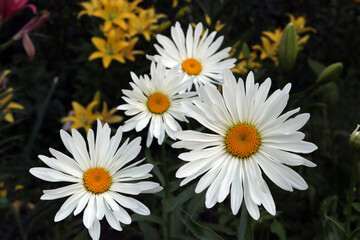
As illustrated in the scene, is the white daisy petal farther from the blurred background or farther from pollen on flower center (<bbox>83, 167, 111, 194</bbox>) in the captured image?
the blurred background

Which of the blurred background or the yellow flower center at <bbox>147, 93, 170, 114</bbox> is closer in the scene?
the yellow flower center at <bbox>147, 93, 170, 114</bbox>

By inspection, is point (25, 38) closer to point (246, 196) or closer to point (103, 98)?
point (103, 98)

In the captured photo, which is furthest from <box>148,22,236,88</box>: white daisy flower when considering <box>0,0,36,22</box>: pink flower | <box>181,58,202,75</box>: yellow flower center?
<box>0,0,36,22</box>: pink flower

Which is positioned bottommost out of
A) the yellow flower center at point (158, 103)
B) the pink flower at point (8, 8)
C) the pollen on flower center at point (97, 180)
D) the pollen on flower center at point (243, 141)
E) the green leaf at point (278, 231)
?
the green leaf at point (278, 231)

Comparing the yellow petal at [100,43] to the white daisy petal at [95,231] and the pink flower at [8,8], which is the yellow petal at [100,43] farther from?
the white daisy petal at [95,231]

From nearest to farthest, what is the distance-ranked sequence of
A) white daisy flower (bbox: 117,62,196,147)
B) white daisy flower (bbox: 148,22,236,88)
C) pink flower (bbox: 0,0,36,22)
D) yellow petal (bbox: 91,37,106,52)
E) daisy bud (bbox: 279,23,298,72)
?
white daisy flower (bbox: 117,62,196,147), white daisy flower (bbox: 148,22,236,88), daisy bud (bbox: 279,23,298,72), pink flower (bbox: 0,0,36,22), yellow petal (bbox: 91,37,106,52)

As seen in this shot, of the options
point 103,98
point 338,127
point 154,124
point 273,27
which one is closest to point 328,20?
point 273,27

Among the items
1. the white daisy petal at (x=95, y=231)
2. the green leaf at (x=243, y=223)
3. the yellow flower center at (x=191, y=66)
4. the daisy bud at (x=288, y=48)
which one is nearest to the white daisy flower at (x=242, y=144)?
the green leaf at (x=243, y=223)
